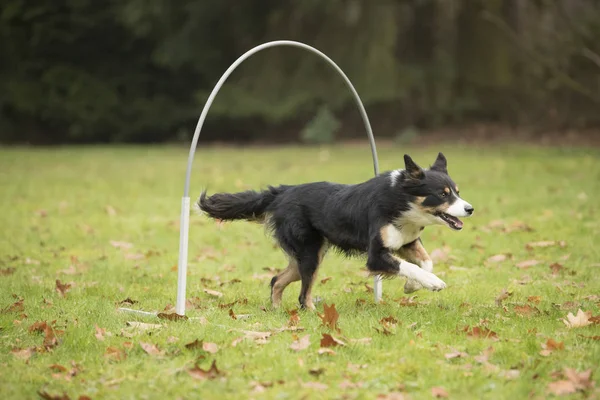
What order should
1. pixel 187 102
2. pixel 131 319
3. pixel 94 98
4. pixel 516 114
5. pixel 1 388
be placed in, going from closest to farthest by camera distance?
1. pixel 1 388
2. pixel 131 319
3. pixel 516 114
4. pixel 94 98
5. pixel 187 102

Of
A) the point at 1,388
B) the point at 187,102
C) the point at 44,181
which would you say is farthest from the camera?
the point at 187,102

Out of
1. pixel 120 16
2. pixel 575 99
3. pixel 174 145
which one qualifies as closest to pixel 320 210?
pixel 575 99

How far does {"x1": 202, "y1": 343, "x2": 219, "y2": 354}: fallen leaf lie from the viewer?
17.1 ft

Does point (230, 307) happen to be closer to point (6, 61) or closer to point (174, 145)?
point (174, 145)

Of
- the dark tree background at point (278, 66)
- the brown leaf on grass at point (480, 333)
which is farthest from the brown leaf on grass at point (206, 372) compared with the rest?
the dark tree background at point (278, 66)

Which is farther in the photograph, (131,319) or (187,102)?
(187,102)

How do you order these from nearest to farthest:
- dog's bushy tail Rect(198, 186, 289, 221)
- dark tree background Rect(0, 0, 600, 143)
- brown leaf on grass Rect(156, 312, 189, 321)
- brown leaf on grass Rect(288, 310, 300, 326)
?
brown leaf on grass Rect(288, 310, 300, 326)
brown leaf on grass Rect(156, 312, 189, 321)
dog's bushy tail Rect(198, 186, 289, 221)
dark tree background Rect(0, 0, 600, 143)

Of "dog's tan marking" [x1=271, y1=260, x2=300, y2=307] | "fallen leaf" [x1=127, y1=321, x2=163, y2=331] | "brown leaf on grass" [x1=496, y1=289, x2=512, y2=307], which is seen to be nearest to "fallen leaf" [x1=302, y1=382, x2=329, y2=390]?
"fallen leaf" [x1=127, y1=321, x2=163, y2=331]

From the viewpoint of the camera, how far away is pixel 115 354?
5.20m

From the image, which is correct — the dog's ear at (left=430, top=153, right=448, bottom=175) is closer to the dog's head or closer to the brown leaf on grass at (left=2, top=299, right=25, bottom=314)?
the dog's head

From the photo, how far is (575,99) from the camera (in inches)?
999

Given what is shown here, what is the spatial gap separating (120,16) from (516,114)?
15.7 meters

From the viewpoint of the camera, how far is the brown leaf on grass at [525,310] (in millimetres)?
6156

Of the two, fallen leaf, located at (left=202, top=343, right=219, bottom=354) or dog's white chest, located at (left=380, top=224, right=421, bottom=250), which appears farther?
dog's white chest, located at (left=380, top=224, right=421, bottom=250)
